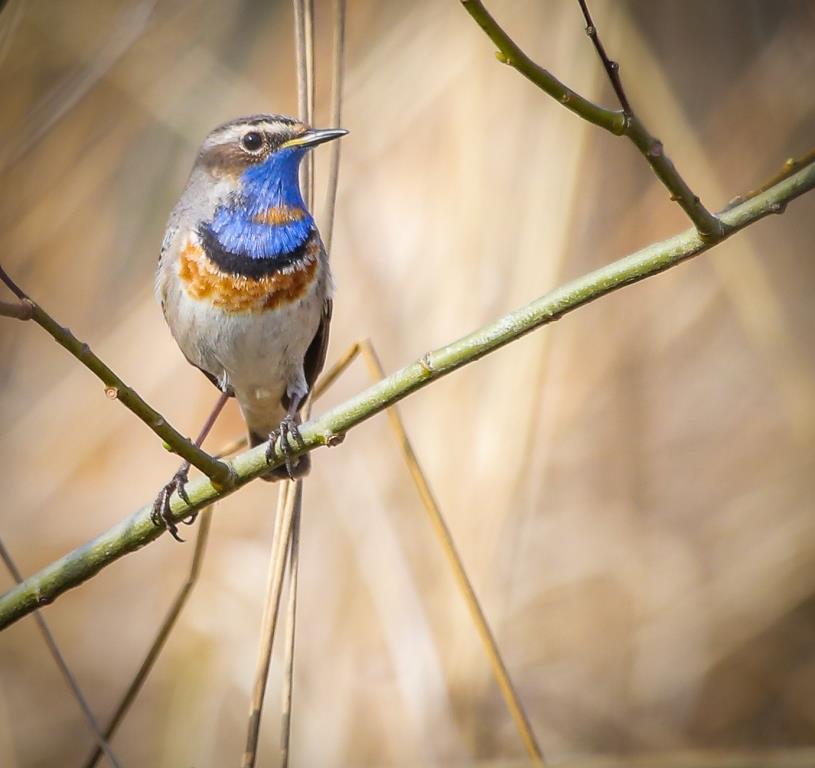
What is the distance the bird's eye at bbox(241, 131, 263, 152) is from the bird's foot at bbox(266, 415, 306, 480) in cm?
87

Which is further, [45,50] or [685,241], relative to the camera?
[45,50]

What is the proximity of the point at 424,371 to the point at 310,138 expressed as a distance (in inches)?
48.5

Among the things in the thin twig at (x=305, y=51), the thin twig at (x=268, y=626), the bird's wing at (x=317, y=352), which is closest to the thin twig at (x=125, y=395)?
A: the thin twig at (x=268, y=626)

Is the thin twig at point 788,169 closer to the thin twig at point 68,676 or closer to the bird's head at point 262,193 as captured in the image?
the bird's head at point 262,193

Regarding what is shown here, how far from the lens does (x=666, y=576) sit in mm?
5148

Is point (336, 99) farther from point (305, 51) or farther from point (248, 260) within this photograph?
point (248, 260)

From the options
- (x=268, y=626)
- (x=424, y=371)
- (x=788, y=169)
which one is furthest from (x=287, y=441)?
(x=788, y=169)

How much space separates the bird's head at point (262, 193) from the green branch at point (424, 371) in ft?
3.36

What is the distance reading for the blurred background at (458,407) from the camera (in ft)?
14.0

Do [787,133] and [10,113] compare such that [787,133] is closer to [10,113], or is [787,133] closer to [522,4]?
[522,4]

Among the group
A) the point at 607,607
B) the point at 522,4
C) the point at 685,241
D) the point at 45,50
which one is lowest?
the point at 685,241

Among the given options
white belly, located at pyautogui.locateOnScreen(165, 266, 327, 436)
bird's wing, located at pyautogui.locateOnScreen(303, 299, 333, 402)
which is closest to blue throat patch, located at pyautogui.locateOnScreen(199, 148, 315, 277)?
white belly, located at pyautogui.locateOnScreen(165, 266, 327, 436)

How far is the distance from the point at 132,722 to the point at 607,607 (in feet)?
8.89

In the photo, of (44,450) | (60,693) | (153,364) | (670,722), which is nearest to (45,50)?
(153,364)
